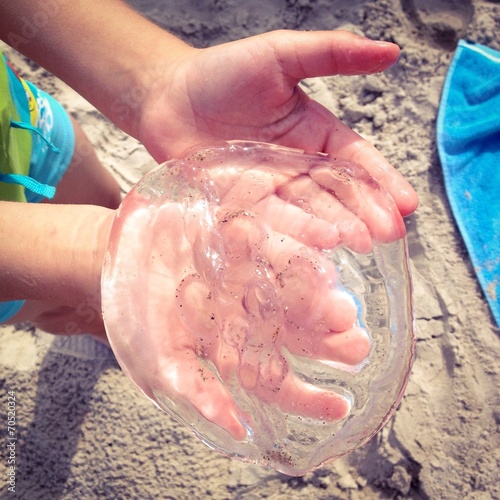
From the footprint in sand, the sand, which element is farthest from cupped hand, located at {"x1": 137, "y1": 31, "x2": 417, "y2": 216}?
the footprint in sand

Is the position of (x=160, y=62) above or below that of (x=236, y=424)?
above

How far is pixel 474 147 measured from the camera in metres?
1.88

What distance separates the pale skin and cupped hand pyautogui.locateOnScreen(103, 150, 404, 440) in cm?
8

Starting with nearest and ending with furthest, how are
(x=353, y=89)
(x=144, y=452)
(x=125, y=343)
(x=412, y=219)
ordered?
(x=125, y=343) → (x=144, y=452) → (x=412, y=219) → (x=353, y=89)

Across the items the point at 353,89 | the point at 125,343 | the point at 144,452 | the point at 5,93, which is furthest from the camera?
the point at 353,89

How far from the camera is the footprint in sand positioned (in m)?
1.96

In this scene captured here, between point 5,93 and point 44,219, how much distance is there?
0.39 meters

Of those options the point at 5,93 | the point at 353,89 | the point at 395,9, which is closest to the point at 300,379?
the point at 5,93

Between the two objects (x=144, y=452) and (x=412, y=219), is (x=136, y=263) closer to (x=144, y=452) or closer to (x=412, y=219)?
(x=144, y=452)

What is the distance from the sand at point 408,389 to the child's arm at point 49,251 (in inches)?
31.5

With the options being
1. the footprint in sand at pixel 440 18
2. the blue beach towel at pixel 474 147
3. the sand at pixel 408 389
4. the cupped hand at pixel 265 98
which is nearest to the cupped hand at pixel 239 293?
the cupped hand at pixel 265 98

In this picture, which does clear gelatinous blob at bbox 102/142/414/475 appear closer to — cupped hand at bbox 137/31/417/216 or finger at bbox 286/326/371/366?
finger at bbox 286/326/371/366

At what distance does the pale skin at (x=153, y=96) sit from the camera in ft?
3.31

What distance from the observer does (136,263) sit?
98cm
